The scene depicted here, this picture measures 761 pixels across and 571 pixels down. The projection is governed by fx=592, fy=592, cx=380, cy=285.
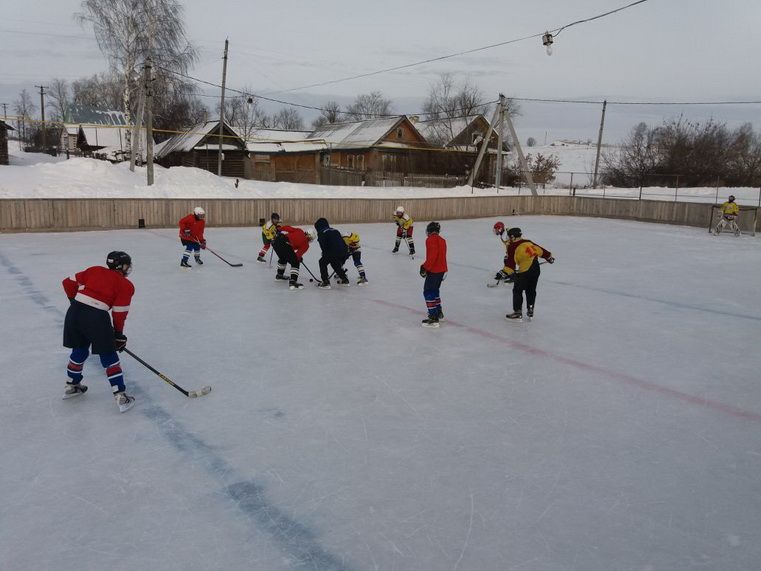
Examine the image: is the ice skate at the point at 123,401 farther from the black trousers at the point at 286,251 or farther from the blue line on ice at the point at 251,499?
the black trousers at the point at 286,251

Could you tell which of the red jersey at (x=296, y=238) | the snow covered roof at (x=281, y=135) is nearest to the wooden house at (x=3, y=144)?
the snow covered roof at (x=281, y=135)

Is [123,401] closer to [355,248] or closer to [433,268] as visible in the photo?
[433,268]

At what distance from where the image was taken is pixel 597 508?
3420 mm

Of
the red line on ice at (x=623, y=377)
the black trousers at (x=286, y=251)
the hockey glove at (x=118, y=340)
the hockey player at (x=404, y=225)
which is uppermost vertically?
the hockey player at (x=404, y=225)

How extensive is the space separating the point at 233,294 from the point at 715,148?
40873 mm

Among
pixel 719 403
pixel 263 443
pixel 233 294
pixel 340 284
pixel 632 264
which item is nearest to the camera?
pixel 263 443

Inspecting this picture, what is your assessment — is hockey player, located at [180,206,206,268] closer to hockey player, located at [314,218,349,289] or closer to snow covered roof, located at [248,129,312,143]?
hockey player, located at [314,218,349,289]

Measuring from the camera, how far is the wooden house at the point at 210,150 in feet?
123

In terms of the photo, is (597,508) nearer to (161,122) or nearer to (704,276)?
(704,276)

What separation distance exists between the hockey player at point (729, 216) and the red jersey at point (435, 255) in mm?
15675

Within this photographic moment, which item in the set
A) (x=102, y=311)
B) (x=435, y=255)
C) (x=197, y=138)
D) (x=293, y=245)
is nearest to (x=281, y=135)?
(x=197, y=138)

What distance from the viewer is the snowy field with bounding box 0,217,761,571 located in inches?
120

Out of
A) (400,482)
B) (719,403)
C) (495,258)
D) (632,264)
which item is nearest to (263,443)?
(400,482)

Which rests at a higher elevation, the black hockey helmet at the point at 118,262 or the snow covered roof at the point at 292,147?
the snow covered roof at the point at 292,147
